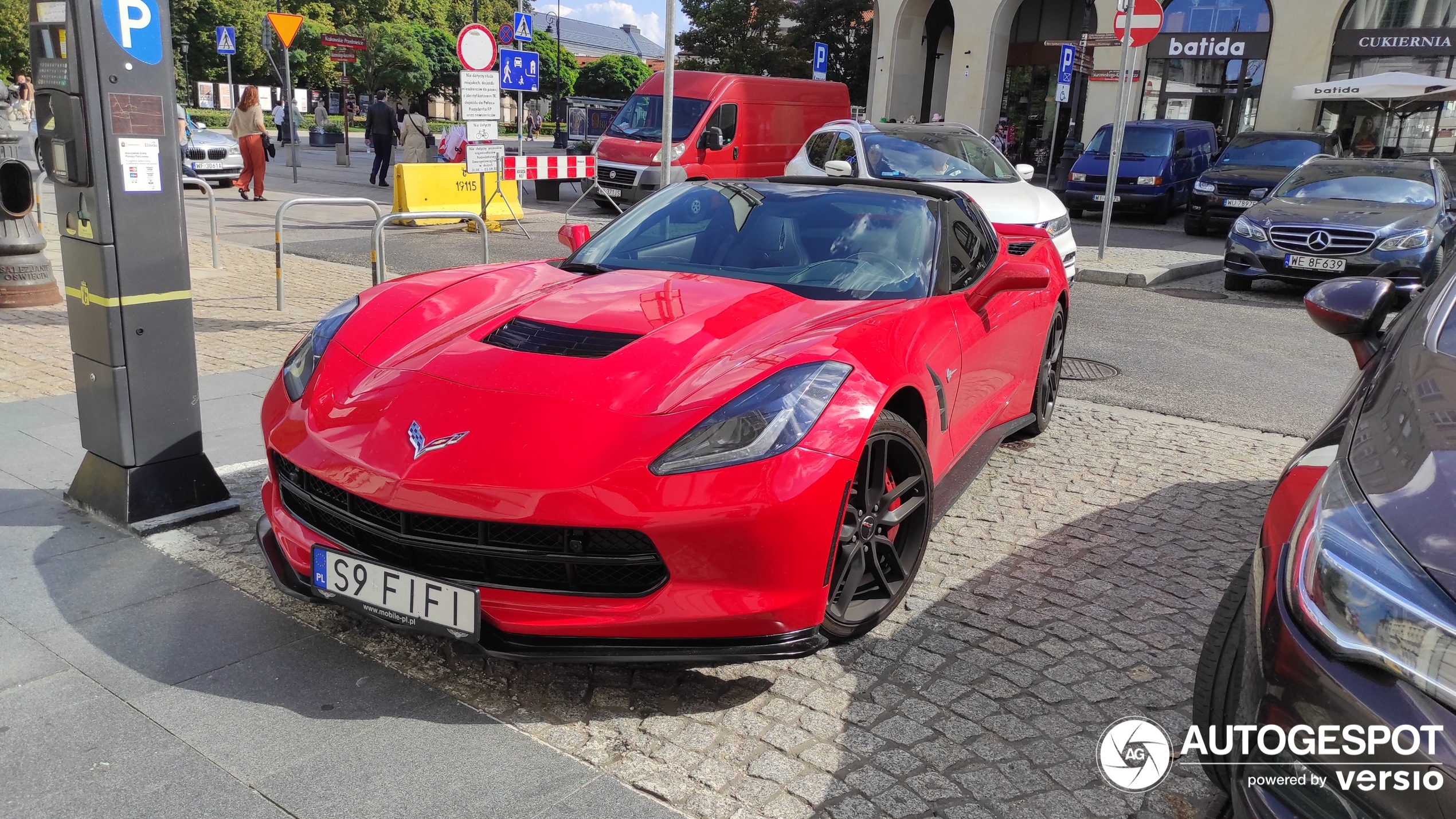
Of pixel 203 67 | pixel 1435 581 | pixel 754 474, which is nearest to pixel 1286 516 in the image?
pixel 1435 581

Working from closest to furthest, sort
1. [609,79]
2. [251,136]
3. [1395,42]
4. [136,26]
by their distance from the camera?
[136,26]
[251,136]
[1395,42]
[609,79]

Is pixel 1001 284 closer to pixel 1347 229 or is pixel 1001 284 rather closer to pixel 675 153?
pixel 1347 229

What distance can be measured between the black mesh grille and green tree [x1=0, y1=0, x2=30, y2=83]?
59.2 metres

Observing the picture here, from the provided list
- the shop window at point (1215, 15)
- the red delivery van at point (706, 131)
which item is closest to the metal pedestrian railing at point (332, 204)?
the red delivery van at point (706, 131)

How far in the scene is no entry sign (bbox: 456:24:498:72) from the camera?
13094 millimetres

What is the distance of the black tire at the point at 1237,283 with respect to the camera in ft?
39.9

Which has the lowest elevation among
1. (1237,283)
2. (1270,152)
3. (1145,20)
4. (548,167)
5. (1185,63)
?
(1237,283)

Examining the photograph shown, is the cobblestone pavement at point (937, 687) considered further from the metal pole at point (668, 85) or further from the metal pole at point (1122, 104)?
the metal pole at point (1122, 104)

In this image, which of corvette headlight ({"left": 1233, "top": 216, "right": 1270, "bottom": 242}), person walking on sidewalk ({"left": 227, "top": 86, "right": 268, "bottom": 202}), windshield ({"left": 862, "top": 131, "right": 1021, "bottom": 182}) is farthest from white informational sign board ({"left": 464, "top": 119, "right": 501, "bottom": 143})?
corvette headlight ({"left": 1233, "top": 216, "right": 1270, "bottom": 242})

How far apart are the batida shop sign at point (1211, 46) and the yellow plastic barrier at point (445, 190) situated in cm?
2078

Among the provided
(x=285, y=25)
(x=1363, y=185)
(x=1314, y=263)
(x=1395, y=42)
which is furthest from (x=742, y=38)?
(x=1314, y=263)

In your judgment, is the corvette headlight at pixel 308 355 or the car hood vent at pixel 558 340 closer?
the car hood vent at pixel 558 340

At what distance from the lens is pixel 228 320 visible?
320 inches

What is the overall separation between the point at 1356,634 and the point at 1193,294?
37.1ft
